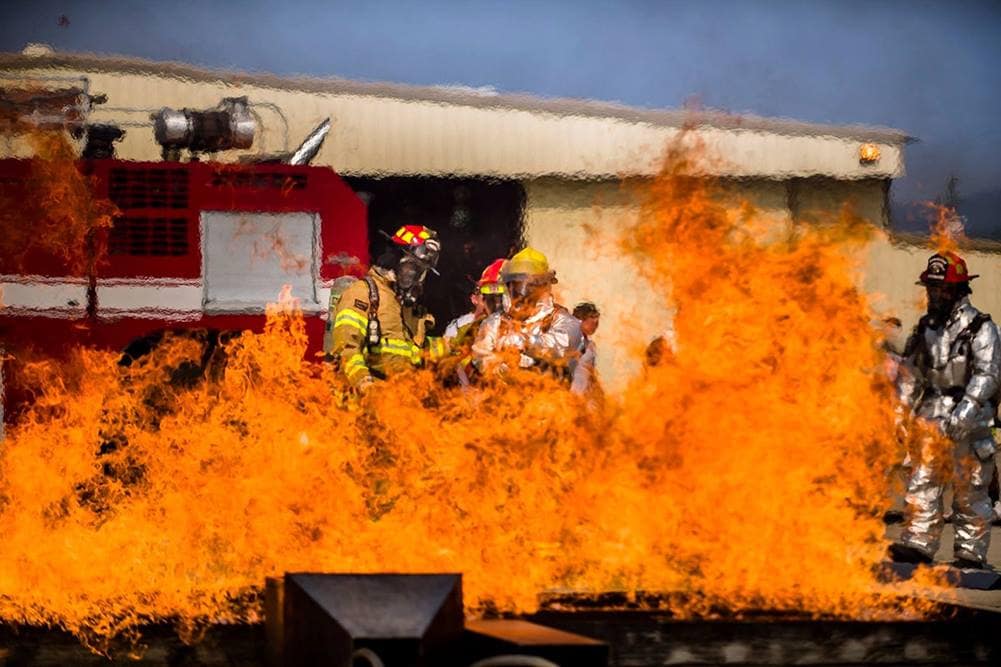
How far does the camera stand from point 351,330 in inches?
346

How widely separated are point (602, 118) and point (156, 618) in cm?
1389

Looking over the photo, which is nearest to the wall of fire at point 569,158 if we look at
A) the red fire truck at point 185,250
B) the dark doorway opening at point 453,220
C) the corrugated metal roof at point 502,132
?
the corrugated metal roof at point 502,132

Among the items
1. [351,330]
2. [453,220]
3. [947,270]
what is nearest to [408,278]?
[351,330]

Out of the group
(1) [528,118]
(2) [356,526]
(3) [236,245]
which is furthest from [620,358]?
(2) [356,526]

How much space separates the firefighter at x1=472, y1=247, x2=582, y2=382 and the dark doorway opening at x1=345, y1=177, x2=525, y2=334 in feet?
27.9

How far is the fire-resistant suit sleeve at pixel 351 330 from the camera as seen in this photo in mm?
8656

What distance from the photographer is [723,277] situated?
23.9 feet

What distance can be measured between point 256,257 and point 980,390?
5.10 meters

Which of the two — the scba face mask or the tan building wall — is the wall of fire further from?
the scba face mask

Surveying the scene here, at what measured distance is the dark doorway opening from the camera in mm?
17984

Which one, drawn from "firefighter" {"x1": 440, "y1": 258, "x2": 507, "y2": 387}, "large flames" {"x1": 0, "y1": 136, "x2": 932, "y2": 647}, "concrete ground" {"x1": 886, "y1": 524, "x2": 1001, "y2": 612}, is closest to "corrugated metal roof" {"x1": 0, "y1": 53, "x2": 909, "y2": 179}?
"concrete ground" {"x1": 886, "y1": 524, "x2": 1001, "y2": 612}

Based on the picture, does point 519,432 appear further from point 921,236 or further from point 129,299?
point 921,236

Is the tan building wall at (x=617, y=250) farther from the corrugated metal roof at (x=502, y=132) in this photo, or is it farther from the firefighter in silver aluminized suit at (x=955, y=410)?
the firefighter in silver aluminized suit at (x=955, y=410)

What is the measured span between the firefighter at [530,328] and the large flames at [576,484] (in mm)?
336
